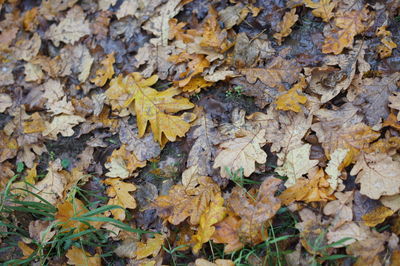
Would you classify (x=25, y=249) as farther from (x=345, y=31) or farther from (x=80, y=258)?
(x=345, y=31)

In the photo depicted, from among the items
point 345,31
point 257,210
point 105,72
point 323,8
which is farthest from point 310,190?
point 105,72

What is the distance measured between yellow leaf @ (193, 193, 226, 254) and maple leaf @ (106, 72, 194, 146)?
1.92 feet

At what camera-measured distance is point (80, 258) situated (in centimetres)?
230

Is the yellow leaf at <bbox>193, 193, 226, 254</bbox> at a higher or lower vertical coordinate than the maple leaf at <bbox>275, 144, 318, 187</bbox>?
lower

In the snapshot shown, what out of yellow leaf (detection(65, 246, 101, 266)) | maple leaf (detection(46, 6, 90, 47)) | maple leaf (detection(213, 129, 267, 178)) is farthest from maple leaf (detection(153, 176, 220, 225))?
maple leaf (detection(46, 6, 90, 47))

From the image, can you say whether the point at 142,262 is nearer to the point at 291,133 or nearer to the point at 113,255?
the point at 113,255

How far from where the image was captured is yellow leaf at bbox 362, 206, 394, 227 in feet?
6.13

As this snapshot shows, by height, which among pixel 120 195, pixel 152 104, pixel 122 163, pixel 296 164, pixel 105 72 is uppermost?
pixel 105 72

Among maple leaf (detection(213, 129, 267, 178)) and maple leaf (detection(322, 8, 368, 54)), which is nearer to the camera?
maple leaf (detection(213, 129, 267, 178))

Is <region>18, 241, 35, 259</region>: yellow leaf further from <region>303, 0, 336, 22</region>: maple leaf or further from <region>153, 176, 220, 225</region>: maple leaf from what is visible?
<region>303, 0, 336, 22</region>: maple leaf

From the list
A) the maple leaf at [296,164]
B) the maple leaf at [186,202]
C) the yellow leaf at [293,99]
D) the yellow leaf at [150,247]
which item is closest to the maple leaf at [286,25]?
the yellow leaf at [293,99]

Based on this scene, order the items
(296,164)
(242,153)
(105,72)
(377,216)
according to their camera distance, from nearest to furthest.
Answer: (377,216) < (296,164) < (242,153) < (105,72)

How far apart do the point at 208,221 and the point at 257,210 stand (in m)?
0.30

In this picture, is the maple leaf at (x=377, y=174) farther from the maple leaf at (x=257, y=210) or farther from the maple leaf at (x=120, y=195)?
the maple leaf at (x=120, y=195)
